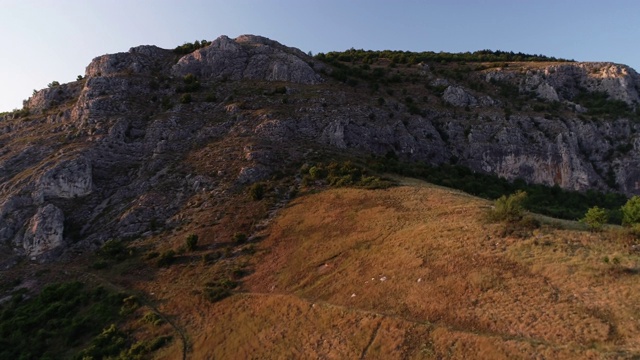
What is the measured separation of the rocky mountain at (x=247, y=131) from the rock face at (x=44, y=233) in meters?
0.16

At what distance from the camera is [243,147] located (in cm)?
6456

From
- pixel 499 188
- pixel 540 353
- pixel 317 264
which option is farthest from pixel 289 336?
pixel 499 188

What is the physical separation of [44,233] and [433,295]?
1811 inches

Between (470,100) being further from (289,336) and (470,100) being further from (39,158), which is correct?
(39,158)

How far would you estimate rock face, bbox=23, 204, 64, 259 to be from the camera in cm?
5069

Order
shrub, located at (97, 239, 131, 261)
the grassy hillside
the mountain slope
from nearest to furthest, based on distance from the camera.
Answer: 1. the mountain slope
2. the grassy hillside
3. shrub, located at (97, 239, 131, 261)

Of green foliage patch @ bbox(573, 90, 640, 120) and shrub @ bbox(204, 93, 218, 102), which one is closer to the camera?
shrub @ bbox(204, 93, 218, 102)

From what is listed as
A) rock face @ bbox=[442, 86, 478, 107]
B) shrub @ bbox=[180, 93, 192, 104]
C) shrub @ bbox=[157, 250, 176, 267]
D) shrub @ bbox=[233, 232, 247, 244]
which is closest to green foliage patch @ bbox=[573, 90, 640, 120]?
rock face @ bbox=[442, 86, 478, 107]

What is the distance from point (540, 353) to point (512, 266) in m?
8.81

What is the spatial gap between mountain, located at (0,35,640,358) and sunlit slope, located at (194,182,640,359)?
1.64 feet

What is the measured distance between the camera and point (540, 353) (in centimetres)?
2164

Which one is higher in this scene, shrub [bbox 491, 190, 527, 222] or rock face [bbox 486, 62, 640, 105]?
rock face [bbox 486, 62, 640, 105]

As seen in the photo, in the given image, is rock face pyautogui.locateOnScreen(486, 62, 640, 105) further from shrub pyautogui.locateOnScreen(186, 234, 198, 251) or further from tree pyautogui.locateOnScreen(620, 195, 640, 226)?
shrub pyautogui.locateOnScreen(186, 234, 198, 251)

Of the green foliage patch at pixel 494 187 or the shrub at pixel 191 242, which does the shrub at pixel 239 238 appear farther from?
the green foliage patch at pixel 494 187
